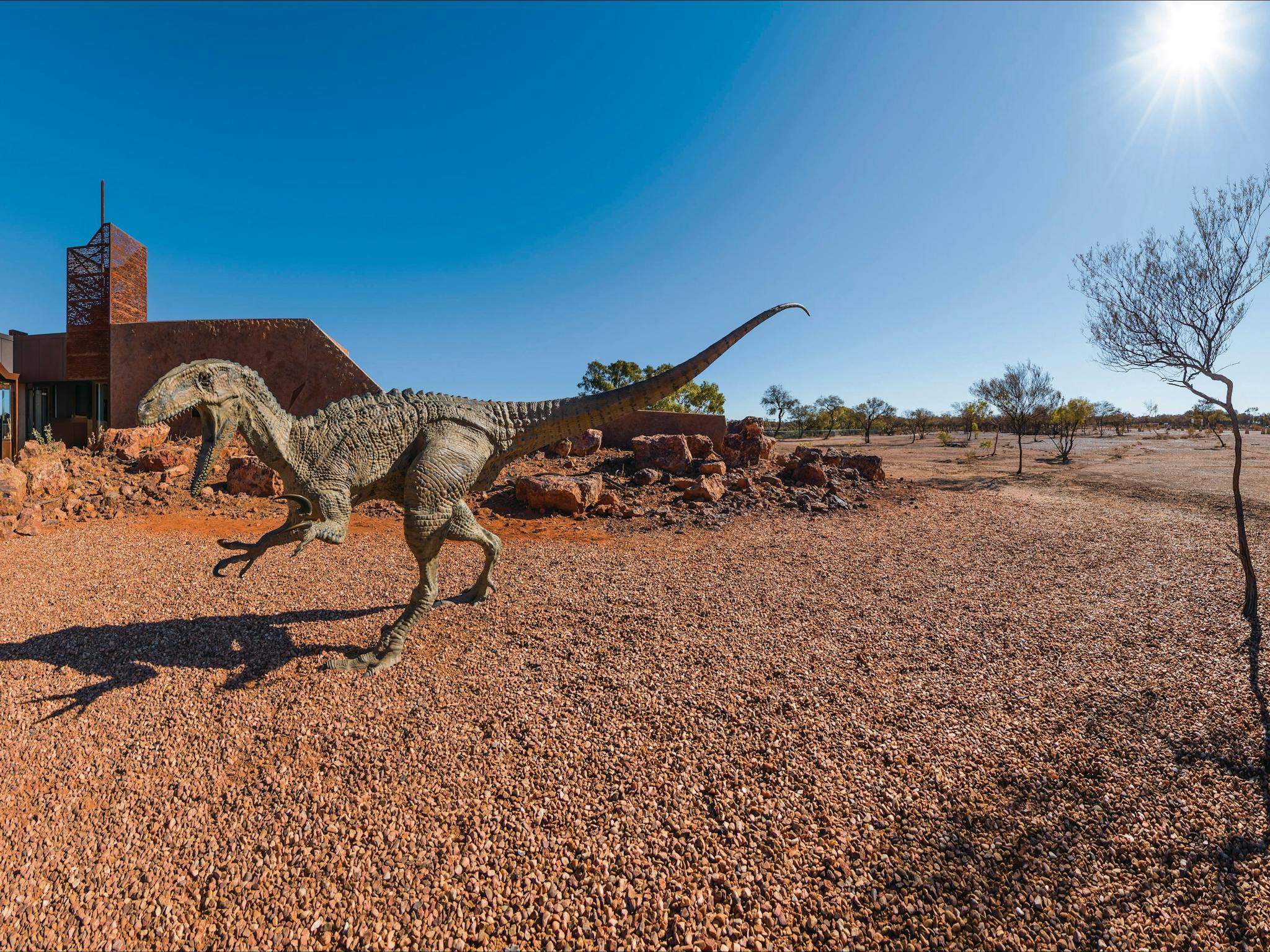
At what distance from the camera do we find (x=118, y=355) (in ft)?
A: 42.7

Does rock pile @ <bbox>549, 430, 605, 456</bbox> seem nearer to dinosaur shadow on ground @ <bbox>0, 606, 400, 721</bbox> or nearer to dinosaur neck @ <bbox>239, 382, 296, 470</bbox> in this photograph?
dinosaur shadow on ground @ <bbox>0, 606, 400, 721</bbox>

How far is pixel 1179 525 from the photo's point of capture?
7633 mm

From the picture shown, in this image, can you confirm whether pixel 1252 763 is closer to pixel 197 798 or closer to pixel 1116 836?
pixel 1116 836

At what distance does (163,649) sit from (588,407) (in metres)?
3.81

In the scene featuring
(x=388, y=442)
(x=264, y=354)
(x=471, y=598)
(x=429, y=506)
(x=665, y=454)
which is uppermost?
(x=264, y=354)

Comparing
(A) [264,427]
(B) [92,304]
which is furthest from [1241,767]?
(B) [92,304]

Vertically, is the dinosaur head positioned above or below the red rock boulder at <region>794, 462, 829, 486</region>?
above

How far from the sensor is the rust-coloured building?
39.6ft

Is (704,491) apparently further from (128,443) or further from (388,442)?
(128,443)

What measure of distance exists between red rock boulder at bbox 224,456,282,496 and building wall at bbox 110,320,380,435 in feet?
8.63

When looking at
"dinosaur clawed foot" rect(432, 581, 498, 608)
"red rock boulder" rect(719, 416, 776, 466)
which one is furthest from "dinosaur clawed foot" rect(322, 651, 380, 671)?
"red rock boulder" rect(719, 416, 776, 466)

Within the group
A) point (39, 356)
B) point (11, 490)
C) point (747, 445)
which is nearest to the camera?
point (11, 490)

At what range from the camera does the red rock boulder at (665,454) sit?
1152 cm

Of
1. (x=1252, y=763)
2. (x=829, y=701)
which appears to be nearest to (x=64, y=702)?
(x=829, y=701)
